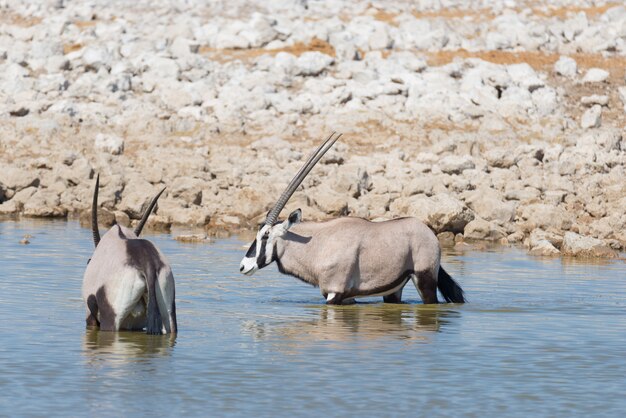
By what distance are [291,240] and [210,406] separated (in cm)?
550

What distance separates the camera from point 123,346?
9852 millimetres

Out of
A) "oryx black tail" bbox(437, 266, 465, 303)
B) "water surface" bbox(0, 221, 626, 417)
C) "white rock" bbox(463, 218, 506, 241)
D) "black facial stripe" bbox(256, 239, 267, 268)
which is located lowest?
"water surface" bbox(0, 221, 626, 417)

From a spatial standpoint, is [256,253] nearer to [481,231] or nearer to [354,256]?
[354,256]

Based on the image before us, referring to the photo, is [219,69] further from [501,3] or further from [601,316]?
[601,316]

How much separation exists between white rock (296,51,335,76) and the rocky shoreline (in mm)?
60

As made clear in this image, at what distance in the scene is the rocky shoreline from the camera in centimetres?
2344

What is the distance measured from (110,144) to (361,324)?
16.5 metres

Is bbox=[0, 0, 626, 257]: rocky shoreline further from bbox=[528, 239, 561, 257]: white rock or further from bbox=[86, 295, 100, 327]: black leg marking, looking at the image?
bbox=[86, 295, 100, 327]: black leg marking

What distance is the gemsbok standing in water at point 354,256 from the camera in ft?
43.4

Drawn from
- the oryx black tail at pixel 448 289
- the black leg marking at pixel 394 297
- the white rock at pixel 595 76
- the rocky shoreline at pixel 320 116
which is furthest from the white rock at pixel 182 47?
the oryx black tail at pixel 448 289

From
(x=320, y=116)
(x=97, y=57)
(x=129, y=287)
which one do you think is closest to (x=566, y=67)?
(x=320, y=116)

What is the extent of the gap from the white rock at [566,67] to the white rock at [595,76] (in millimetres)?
425

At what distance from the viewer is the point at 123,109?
30.3 meters

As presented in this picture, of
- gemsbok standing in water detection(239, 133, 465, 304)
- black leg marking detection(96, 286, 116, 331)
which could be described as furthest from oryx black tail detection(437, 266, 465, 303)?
black leg marking detection(96, 286, 116, 331)
